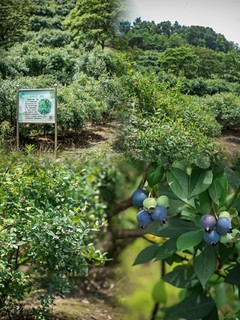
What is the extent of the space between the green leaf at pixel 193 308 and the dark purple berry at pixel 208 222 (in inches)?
2.0

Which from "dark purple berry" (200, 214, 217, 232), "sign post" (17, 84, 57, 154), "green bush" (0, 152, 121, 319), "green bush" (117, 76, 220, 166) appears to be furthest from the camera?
"sign post" (17, 84, 57, 154)

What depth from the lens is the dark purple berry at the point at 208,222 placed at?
0.23 m

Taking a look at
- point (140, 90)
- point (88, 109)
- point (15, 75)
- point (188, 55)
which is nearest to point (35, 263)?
point (188, 55)

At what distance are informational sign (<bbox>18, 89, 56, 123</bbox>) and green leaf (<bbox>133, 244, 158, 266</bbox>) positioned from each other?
1871mm

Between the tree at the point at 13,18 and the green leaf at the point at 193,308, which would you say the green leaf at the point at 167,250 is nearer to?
the green leaf at the point at 193,308

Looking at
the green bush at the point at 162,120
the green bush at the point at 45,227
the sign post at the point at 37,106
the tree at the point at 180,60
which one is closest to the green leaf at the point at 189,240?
the green bush at the point at 45,227

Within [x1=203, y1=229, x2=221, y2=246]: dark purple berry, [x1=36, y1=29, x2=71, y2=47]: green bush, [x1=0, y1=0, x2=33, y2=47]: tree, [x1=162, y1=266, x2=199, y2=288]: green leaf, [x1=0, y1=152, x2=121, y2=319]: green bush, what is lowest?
[x1=0, y1=152, x2=121, y2=319]: green bush

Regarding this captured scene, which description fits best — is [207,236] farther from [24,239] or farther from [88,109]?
[88,109]

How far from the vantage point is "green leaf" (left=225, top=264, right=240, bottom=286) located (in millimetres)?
263

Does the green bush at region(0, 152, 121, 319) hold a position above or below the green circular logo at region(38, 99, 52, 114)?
below

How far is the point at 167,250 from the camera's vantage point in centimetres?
27

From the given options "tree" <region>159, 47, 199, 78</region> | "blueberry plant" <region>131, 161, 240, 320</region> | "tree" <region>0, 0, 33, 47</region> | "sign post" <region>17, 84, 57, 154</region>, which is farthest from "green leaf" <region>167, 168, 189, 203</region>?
"tree" <region>0, 0, 33, 47</region>

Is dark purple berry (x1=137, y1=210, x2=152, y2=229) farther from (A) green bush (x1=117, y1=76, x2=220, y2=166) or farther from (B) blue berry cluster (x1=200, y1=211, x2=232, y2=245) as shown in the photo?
(A) green bush (x1=117, y1=76, x2=220, y2=166)

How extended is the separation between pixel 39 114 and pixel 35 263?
132cm
